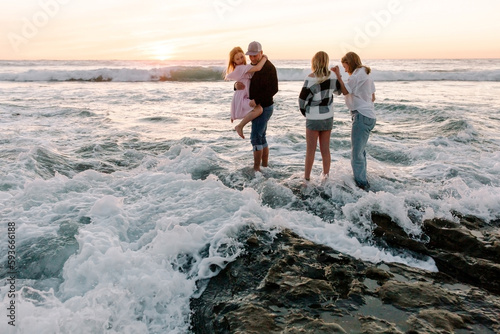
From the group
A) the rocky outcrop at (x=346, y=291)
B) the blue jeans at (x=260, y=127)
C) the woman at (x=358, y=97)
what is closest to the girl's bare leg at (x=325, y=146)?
the woman at (x=358, y=97)

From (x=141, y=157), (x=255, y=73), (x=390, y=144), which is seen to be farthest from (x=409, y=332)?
(x=390, y=144)

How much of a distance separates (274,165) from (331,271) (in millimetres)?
4033

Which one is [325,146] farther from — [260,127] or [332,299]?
[332,299]

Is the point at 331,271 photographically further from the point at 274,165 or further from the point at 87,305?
the point at 274,165

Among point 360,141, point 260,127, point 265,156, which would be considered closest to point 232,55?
point 260,127

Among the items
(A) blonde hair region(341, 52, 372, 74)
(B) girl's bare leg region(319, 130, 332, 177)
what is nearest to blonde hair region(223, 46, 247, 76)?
(A) blonde hair region(341, 52, 372, 74)

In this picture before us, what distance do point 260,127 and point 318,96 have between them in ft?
4.49

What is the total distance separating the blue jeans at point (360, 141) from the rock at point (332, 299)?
226 cm

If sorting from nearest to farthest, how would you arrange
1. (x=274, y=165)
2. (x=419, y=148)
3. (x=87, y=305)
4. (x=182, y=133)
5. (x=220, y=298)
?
(x=87, y=305) → (x=220, y=298) → (x=274, y=165) → (x=419, y=148) → (x=182, y=133)

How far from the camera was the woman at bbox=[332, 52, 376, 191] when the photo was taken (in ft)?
17.0

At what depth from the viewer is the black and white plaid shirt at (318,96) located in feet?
17.5

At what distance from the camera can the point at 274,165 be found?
24.1ft

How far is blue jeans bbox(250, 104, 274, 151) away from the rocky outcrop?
270 centimetres

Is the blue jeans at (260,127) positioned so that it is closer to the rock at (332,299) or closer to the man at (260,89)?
the man at (260,89)
